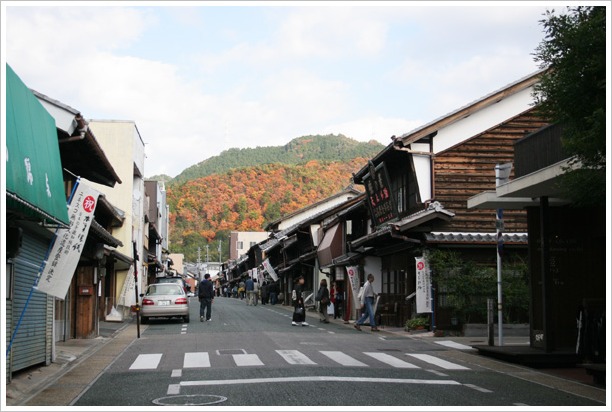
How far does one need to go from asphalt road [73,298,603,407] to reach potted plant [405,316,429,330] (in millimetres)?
3942

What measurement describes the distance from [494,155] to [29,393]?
20035 millimetres

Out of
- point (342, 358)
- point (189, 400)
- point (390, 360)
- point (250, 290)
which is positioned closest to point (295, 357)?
point (342, 358)

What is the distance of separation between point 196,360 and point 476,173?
15123mm

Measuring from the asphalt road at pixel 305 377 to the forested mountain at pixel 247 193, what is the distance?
80.7 metres

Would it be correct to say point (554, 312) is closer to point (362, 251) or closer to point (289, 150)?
point (362, 251)

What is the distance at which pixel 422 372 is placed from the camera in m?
13.1

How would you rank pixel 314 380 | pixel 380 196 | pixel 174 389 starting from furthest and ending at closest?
pixel 380 196
pixel 314 380
pixel 174 389

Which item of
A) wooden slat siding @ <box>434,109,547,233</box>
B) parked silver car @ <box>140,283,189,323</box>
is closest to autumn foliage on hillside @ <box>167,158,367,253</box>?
parked silver car @ <box>140,283,189,323</box>

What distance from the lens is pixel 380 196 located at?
2962 centimetres

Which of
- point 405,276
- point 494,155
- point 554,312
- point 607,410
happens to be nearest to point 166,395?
point 607,410

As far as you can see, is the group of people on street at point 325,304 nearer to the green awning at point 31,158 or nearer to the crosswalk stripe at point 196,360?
the crosswalk stripe at point 196,360

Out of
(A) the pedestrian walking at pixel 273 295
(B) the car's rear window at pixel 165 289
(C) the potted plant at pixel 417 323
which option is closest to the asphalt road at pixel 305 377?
(C) the potted plant at pixel 417 323

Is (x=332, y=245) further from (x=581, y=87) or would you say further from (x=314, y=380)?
(x=581, y=87)

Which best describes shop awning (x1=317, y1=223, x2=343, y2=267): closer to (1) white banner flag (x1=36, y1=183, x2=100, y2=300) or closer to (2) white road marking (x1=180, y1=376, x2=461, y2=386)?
(1) white banner flag (x1=36, y1=183, x2=100, y2=300)
